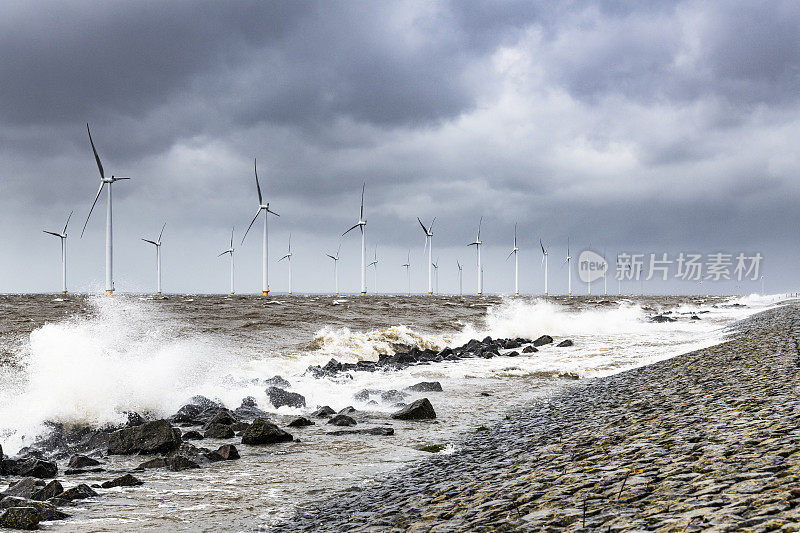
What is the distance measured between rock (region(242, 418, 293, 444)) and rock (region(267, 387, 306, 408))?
4214 mm

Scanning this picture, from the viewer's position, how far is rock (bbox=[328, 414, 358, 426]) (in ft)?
42.5

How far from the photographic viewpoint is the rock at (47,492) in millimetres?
7734

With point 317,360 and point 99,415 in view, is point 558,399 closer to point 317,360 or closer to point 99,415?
point 99,415

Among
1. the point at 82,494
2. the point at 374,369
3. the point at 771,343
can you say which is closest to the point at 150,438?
the point at 82,494

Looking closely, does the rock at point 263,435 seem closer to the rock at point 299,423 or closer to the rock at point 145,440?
the rock at point 145,440

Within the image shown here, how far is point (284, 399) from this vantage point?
16.0m

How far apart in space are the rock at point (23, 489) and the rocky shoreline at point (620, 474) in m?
3.45

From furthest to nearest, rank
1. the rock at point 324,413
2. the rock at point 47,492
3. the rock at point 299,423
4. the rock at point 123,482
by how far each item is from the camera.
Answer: the rock at point 324,413
the rock at point 299,423
the rock at point 123,482
the rock at point 47,492

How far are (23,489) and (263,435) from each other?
412 cm

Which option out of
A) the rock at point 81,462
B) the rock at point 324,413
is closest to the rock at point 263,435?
the rock at point 81,462

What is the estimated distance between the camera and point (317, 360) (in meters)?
26.0

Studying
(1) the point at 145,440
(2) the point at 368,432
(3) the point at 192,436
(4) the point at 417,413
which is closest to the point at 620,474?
(2) the point at 368,432

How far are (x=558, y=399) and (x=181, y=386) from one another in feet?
31.7

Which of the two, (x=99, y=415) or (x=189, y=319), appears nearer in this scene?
(x=99, y=415)
